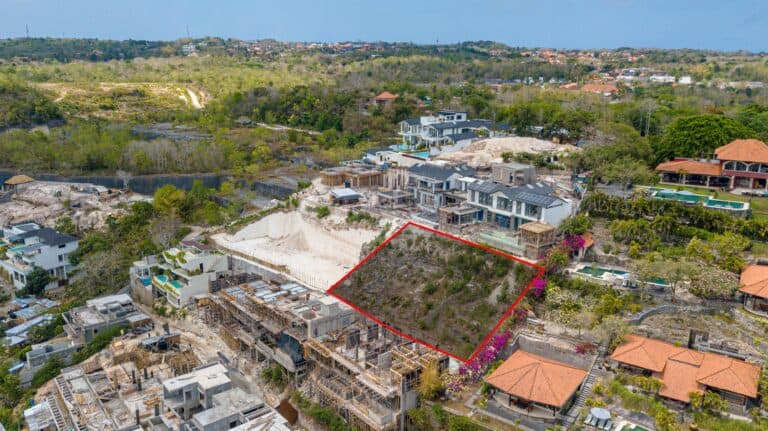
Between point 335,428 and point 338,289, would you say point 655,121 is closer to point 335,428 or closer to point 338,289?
point 338,289

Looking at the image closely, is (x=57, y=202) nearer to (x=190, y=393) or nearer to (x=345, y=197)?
(x=345, y=197)

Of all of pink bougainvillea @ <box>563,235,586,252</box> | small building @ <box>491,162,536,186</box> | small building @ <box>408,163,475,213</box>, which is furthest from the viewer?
small building @ <box>408,163,475,213</box>

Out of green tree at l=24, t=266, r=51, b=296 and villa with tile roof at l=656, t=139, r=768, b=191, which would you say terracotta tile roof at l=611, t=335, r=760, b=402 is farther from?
green tree at l=24, t=266, r=51, b=296

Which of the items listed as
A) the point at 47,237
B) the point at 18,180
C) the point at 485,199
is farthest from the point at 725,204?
the point at 18,180

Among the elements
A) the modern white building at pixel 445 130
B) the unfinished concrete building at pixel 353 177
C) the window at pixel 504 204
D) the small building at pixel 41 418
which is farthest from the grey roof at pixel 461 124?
the small building at pixel 41 418

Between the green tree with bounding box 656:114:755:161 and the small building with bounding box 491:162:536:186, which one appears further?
the green tree with bounding box 656:114:755:161

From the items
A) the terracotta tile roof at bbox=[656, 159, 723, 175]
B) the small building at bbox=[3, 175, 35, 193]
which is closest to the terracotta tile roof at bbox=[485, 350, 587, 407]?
the terracotta tile roof at bbox=[656, 159, 723, 175]

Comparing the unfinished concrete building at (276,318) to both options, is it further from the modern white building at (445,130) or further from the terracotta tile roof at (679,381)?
the modern white building at (445,130)

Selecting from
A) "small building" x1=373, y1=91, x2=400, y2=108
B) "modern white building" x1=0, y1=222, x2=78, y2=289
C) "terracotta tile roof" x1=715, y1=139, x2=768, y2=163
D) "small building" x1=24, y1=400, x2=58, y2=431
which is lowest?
"small building" x1=24, y1=400, x2=58, y2=431
